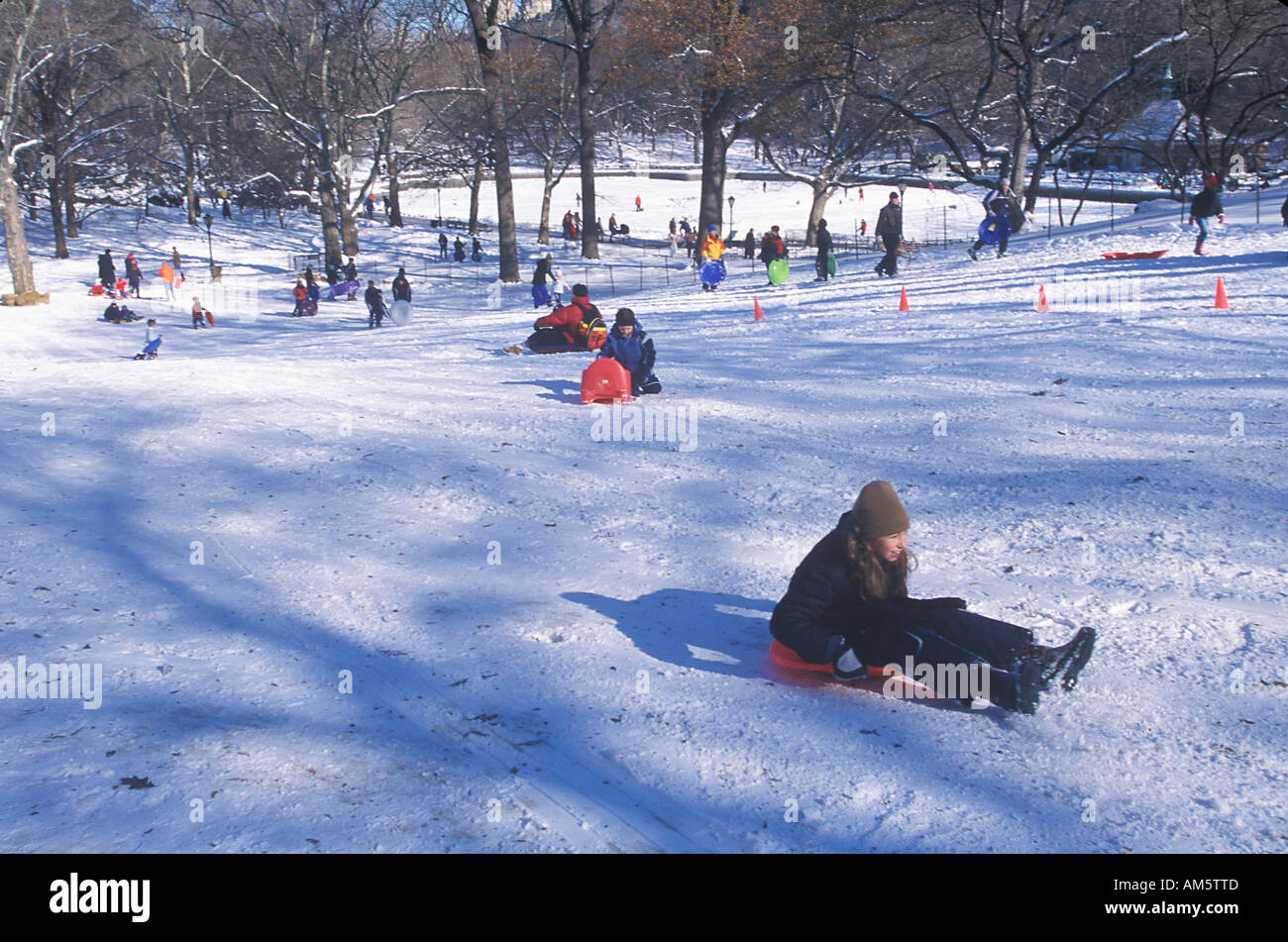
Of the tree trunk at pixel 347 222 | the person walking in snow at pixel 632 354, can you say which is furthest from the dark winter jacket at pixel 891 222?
the tree trunk at pixel 347 222

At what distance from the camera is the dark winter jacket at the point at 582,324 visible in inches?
643

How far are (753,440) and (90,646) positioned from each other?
6.19 metres

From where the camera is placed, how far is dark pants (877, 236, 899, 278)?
21984 mm

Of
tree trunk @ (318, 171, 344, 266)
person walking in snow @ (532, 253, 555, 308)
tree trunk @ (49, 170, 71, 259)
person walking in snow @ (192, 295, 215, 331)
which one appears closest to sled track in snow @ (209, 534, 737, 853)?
person walking in snow @ (532, 253, 555, 308)

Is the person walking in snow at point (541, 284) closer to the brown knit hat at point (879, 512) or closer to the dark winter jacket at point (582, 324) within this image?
the dark winter jacket at point (582, 324)

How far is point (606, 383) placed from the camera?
11.6 meters

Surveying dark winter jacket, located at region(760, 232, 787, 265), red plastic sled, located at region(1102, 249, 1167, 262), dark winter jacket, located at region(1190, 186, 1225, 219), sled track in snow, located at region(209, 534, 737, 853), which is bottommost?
sled track in snow, located at region(209, 534, 737, 853)

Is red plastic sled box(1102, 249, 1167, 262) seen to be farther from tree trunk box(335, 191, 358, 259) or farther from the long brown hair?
tree trunk box(335, 191, 358, 259)

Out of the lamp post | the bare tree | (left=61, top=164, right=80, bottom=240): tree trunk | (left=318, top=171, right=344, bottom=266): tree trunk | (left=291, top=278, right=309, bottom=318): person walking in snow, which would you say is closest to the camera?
the bare tree

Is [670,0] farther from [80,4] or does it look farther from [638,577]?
[638,577]

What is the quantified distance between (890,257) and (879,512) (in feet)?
61.7

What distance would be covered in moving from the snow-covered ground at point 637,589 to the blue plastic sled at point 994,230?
7.98 m

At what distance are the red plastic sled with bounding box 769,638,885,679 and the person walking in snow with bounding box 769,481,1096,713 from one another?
163 mm

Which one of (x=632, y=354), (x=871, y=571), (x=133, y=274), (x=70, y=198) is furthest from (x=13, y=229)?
(x=871, y=571)
